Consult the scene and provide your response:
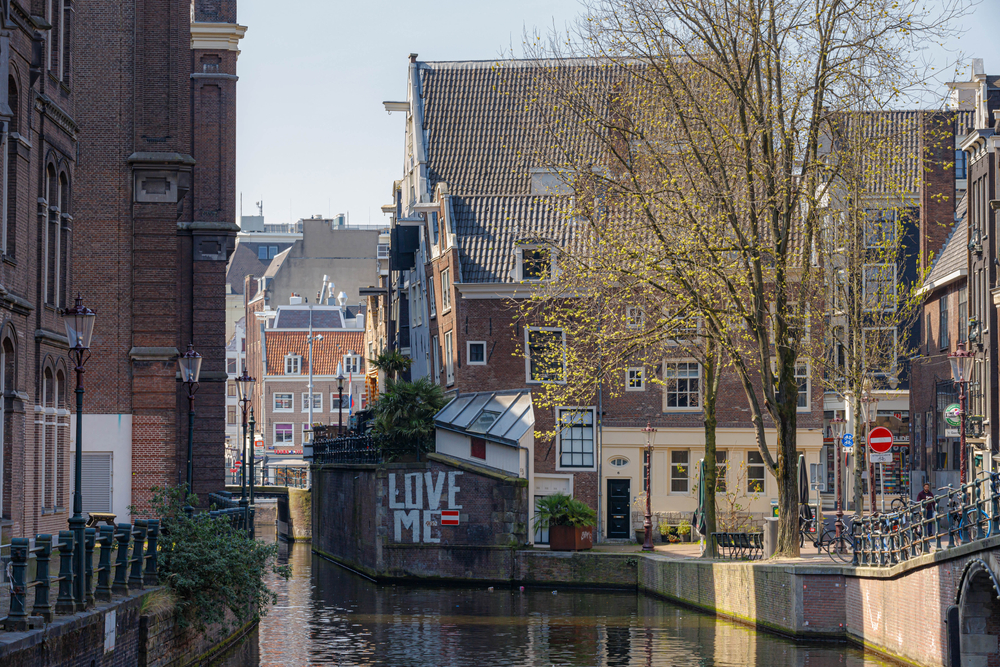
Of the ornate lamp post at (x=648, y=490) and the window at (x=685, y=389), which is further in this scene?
the window at (x=685, y=389)

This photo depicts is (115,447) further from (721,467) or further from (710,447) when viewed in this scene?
(721,467)

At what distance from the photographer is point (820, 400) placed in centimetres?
4475

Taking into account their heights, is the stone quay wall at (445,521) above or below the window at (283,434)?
below

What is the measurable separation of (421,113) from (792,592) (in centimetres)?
3131

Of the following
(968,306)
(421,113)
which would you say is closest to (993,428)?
(968,306)

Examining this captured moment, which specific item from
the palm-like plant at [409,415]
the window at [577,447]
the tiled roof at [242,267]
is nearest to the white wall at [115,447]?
the palm-like plant at [409,415]

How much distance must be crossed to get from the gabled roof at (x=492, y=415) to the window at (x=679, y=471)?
16.4 feet

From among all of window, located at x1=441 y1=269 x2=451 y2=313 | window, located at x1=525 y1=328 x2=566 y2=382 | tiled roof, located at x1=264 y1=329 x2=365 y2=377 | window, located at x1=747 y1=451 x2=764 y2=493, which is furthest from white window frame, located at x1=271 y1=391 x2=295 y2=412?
window, located at x1=747 y1=451 x2=764 y2=493

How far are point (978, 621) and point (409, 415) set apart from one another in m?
25.5

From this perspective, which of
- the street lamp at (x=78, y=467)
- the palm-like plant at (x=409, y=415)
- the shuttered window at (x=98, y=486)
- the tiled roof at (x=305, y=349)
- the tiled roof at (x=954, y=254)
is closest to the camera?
the street lamp at (x=78, y=467)

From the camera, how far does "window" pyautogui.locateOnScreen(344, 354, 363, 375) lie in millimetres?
101956

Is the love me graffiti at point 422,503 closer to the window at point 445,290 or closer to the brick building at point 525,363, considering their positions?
the brick building at point 525,363

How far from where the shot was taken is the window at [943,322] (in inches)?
1880

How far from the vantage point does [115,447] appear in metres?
30.5
